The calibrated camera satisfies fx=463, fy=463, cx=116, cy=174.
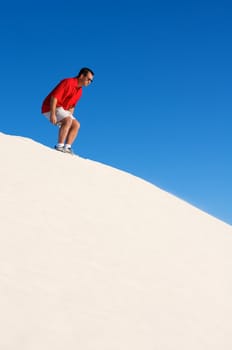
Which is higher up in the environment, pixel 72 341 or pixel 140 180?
pixel 140 180

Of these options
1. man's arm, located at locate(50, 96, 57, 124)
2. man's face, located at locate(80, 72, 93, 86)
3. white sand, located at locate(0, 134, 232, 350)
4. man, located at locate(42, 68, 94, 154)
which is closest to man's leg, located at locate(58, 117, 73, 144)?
man, located at locate(42, 68, 94, 154)

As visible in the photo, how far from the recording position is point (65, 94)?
25.4 ft

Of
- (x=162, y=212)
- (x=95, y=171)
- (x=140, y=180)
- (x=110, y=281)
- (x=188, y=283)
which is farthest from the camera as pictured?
(x=140, y=180)

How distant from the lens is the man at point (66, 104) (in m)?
7.64

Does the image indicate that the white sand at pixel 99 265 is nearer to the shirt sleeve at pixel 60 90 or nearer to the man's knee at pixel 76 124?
the man's knee at pixel 76 124

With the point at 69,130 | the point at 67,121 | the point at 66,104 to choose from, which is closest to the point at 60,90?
the point at 66,104

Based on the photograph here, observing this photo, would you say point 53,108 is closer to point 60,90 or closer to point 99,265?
point 60,90

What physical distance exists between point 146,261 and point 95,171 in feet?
9.14

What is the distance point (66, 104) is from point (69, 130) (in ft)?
1.44

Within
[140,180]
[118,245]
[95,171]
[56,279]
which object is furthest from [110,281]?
[140,180]

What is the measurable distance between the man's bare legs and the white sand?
0.33 meters

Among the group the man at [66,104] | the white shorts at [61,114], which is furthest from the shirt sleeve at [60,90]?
the white shorts at [61,114]

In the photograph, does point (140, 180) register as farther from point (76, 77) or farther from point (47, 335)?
point (47, 335)

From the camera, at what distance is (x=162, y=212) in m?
7.08
